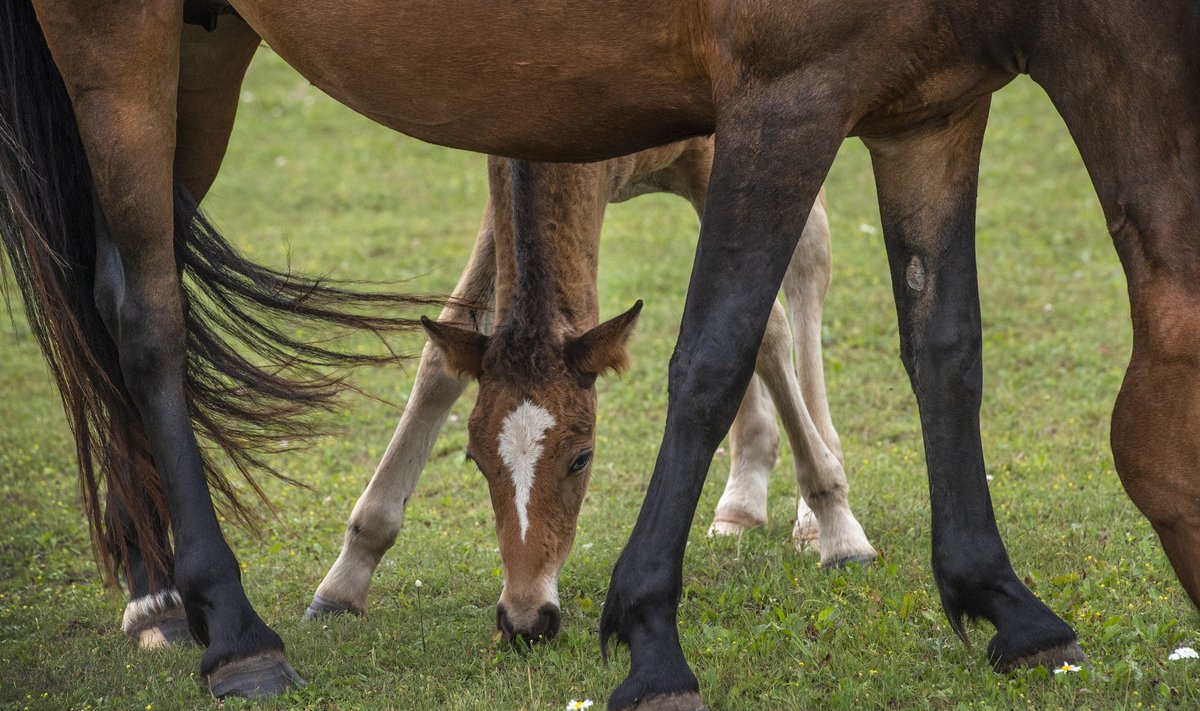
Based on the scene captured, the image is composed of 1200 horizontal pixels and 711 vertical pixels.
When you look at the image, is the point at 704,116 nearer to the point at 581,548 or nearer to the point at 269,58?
the point at 581,548

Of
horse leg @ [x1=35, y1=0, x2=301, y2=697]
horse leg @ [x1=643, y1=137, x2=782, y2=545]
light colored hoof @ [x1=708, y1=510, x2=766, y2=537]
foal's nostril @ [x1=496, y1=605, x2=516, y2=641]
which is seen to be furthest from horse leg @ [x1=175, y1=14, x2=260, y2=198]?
light colored hoof @ [x1=708, y1=510, x2=766, y2=537]

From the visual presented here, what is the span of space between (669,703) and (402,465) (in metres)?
2.21

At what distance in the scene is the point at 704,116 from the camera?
3.48 meters

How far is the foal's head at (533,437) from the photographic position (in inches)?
164

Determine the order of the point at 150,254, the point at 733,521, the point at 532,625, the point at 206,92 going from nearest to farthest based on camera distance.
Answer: the point at 532,625 → the point at 150,254 → the point at 206,92 → the point at 733,521

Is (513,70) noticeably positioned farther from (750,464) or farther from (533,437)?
(750,464)

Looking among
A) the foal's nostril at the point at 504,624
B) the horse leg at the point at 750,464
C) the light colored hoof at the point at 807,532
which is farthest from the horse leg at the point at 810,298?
the foal's nostril at the point at 504,624

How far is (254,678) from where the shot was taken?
3.90m

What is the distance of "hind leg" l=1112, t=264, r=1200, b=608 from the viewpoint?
2984mm

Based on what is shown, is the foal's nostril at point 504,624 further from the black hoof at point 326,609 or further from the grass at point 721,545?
the black hoof at point 326,609

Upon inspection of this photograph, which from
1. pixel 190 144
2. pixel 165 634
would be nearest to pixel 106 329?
pixel 190 144

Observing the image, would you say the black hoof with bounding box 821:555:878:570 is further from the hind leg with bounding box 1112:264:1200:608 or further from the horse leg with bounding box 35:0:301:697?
the horse leg with bounding box 35:0:301:697

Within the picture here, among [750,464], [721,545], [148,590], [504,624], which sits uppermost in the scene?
[750,464]

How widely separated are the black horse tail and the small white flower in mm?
2574
